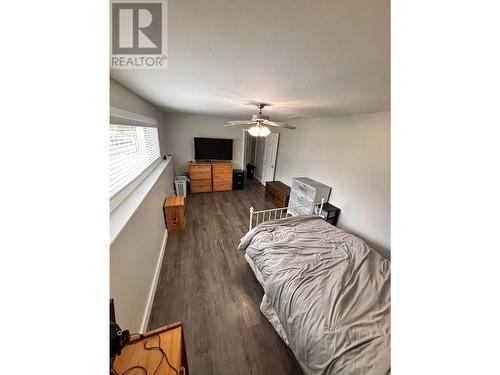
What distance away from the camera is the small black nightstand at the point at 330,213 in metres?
3.53

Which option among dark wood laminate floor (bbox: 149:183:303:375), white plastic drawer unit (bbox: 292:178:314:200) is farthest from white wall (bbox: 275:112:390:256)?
dark wood laminate floor (bbox: 149:183:303:375)

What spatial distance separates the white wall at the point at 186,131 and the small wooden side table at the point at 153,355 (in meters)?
4.81

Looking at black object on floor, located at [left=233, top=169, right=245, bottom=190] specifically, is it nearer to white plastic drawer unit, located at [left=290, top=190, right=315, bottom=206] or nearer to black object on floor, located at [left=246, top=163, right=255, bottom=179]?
black object on floor, located at [left=246, top=163, right=255, bottom=179]

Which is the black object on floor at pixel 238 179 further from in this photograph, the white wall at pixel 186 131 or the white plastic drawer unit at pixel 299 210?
→ the white plastic drawer unit at pixel 299 210

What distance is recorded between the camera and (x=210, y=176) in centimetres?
543

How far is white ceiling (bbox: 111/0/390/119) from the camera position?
0.69 meters

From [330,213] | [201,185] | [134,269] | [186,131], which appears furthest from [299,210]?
[186,131]

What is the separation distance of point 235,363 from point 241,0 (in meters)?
2.36

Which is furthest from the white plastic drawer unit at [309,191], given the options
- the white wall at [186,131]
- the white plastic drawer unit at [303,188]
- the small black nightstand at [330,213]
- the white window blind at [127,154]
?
the white window blind at [127,154]

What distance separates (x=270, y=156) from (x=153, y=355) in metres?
5.61

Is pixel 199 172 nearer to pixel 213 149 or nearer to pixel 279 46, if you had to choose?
pixel 213 149

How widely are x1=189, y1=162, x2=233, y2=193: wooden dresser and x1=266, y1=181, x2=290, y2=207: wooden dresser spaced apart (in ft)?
3.95
